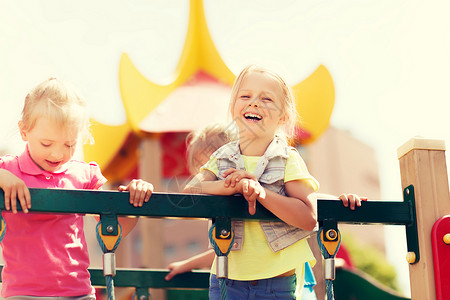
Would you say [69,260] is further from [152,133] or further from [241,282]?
[152,133]

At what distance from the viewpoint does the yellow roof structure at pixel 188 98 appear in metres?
6.02

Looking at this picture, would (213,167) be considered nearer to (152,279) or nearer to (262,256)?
(262,256)

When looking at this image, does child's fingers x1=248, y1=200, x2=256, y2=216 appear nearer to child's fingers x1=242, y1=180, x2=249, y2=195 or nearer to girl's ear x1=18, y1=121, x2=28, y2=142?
child's fingers x1=242, y1=180, x2=249, y2=195

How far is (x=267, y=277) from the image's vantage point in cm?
196

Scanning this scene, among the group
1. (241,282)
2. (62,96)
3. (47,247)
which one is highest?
(62,96)

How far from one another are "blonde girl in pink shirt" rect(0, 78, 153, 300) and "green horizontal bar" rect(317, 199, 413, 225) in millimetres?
688

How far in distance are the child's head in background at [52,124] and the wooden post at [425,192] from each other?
3.78 ft

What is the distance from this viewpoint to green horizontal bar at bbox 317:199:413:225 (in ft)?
6.23

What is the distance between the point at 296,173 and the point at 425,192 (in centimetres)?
44

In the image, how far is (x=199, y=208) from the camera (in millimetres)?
1780

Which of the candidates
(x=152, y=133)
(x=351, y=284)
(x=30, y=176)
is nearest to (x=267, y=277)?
(x=30, y=176)

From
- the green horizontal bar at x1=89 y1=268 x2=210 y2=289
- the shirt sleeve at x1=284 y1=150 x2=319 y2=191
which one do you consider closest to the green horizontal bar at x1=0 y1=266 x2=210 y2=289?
the green horizontal bar at x1=89 y1=268 x2=210 y2=289

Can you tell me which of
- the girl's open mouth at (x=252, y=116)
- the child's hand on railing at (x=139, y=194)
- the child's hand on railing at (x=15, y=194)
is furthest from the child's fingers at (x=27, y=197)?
the girl's open mouth at (x=252, y=116)

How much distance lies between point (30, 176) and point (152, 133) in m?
3.90
